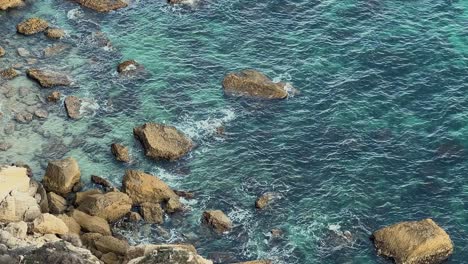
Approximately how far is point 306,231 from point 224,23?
33.9 m

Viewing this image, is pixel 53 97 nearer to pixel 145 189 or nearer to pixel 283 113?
pixel 145 189

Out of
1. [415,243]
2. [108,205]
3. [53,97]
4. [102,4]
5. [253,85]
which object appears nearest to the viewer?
[415,243]

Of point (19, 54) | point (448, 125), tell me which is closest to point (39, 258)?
point (19, 54)

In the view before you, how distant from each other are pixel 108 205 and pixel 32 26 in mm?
32363

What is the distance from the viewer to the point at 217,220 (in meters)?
57.2

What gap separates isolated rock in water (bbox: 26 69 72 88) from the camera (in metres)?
71.6

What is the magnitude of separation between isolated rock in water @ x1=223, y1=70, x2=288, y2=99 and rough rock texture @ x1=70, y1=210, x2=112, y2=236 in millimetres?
22830

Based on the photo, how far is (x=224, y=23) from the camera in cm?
8231

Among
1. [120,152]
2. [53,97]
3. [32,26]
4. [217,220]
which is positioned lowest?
[217,220]

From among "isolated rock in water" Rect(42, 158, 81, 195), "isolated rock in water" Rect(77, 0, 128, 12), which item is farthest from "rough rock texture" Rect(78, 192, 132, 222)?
"isolated rock in water" Rect(77, 0, 128, 12)

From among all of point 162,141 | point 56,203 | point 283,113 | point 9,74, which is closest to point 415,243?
point 283,113

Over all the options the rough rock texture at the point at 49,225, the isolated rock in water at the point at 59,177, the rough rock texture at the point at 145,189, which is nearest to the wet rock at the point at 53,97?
the isolated rock in water at the point at 59,177

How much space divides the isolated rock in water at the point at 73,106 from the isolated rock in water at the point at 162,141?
22.8 feet

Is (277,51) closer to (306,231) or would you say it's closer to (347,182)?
(347,182)
